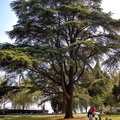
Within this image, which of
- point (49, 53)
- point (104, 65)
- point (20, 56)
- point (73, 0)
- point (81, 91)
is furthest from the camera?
point (81, 91)

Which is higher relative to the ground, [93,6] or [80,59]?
[93,6]

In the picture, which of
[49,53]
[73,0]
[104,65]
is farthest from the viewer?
[73,0]

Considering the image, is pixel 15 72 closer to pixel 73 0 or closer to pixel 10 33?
pixel 10 33

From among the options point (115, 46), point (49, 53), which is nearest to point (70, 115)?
point (49, 53)

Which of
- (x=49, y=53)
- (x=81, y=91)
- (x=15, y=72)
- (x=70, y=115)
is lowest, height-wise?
(x=70, y=115)

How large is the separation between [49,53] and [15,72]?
320 centimetres

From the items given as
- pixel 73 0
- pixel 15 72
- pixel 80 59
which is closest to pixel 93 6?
pixel 73 0

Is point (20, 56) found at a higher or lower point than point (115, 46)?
lower

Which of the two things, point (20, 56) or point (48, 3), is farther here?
point (48, 3)

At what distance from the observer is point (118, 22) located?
48.8 feet

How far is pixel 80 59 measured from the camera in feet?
48.1

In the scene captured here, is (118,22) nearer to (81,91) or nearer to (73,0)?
(73,0)

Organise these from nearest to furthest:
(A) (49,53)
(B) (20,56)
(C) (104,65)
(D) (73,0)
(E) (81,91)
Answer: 1. (B) (20,56)
2. (A) (49,53)
3. (C) (104,65)
4. (D) (73,0)
5. (E) (81,91)

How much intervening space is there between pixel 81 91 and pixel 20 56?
1118 centimetres
